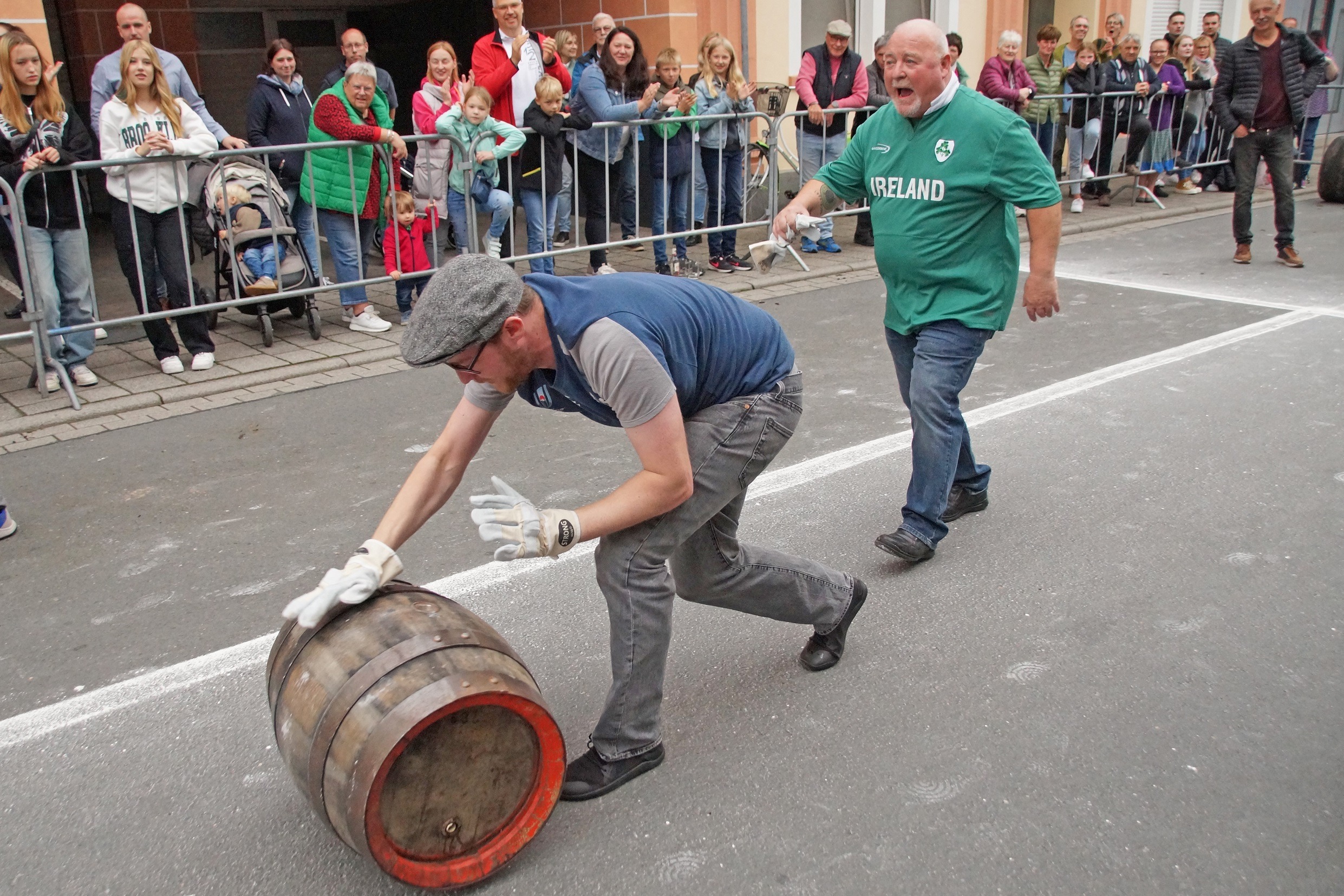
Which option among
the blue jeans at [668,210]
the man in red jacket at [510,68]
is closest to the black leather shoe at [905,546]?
the man in red jacket at [510,68]

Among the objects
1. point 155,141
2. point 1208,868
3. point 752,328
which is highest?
point 155,141

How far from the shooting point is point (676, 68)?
1012 centimetres

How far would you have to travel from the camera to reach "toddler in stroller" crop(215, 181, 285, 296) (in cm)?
766

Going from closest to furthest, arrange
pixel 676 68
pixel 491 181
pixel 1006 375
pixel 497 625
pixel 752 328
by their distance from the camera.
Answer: pixel 752 328, pixel 497 625, pixel 1006 375, pixel 491 181, pixel 676 68

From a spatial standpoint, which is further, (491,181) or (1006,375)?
(491,181)

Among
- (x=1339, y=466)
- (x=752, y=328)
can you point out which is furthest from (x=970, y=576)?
(x=1339, y=466)

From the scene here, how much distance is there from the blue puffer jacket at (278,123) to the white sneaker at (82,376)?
1.99m

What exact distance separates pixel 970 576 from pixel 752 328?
1.68m

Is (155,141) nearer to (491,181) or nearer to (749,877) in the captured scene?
(491,181)

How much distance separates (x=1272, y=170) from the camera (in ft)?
33.3

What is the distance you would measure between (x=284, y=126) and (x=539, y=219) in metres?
1.99

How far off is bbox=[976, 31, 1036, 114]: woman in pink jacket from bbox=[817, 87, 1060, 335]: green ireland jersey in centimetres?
841

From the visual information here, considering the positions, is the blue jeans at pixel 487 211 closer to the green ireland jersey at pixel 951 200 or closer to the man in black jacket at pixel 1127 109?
the green ireland jersey at pixel 951 200

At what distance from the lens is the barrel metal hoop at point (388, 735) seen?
2.52 meters
